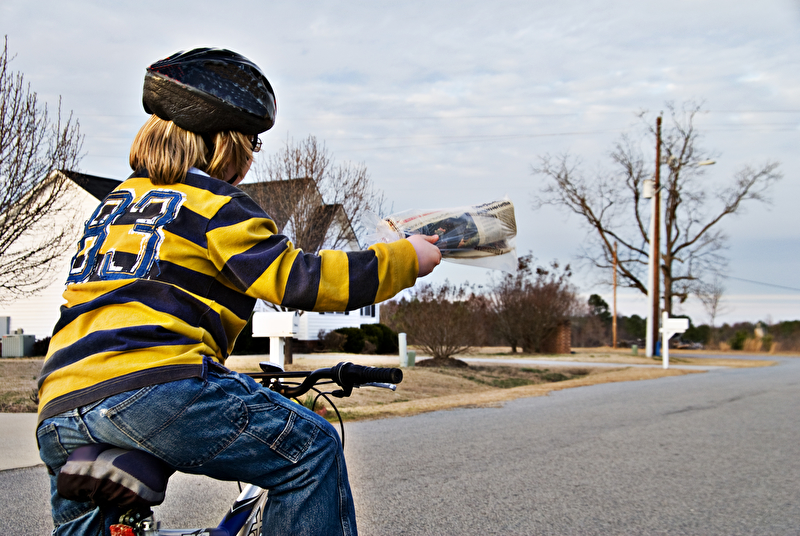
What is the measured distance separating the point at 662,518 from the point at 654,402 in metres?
7.31

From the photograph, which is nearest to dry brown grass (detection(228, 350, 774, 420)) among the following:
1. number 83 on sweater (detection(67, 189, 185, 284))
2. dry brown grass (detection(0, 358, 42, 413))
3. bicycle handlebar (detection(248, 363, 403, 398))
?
dry brown grass (detection(0, 358, 42, 413))

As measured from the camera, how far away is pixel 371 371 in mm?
2244

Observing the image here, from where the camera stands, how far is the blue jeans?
1.58m

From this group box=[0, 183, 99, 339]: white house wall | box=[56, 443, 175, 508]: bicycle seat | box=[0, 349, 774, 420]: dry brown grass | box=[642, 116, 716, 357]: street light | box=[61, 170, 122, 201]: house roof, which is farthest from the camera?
box=[642, 116, 716, 357]: street light

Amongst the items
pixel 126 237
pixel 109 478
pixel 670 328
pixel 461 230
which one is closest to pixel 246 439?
pixel 109 478

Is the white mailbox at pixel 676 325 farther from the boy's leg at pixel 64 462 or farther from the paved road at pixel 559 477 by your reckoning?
the boy's leg at pixel 64 462

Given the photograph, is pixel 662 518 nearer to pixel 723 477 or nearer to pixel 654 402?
pixel 723 477

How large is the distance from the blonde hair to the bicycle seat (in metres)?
0.72

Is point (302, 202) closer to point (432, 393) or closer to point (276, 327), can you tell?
point (432, 393)

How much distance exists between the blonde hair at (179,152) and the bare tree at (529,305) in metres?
28.5

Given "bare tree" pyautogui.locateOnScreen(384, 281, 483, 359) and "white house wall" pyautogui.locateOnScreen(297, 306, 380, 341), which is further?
"white house wall" pyautogui.locateOnScreen(297, 306, 380, 341)

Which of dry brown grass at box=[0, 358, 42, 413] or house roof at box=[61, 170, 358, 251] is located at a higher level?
house roof at box=[61, 170, 358, 251]

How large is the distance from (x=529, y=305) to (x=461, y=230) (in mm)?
29187

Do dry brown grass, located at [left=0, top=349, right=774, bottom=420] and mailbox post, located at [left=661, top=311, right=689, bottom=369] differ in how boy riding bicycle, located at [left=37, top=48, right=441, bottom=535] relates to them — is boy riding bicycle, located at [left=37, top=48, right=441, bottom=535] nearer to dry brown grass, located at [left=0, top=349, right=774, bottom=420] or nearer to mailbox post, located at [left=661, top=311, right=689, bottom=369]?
dry brown grass, located at [left=0, top=349, right=774, bottom=420]
